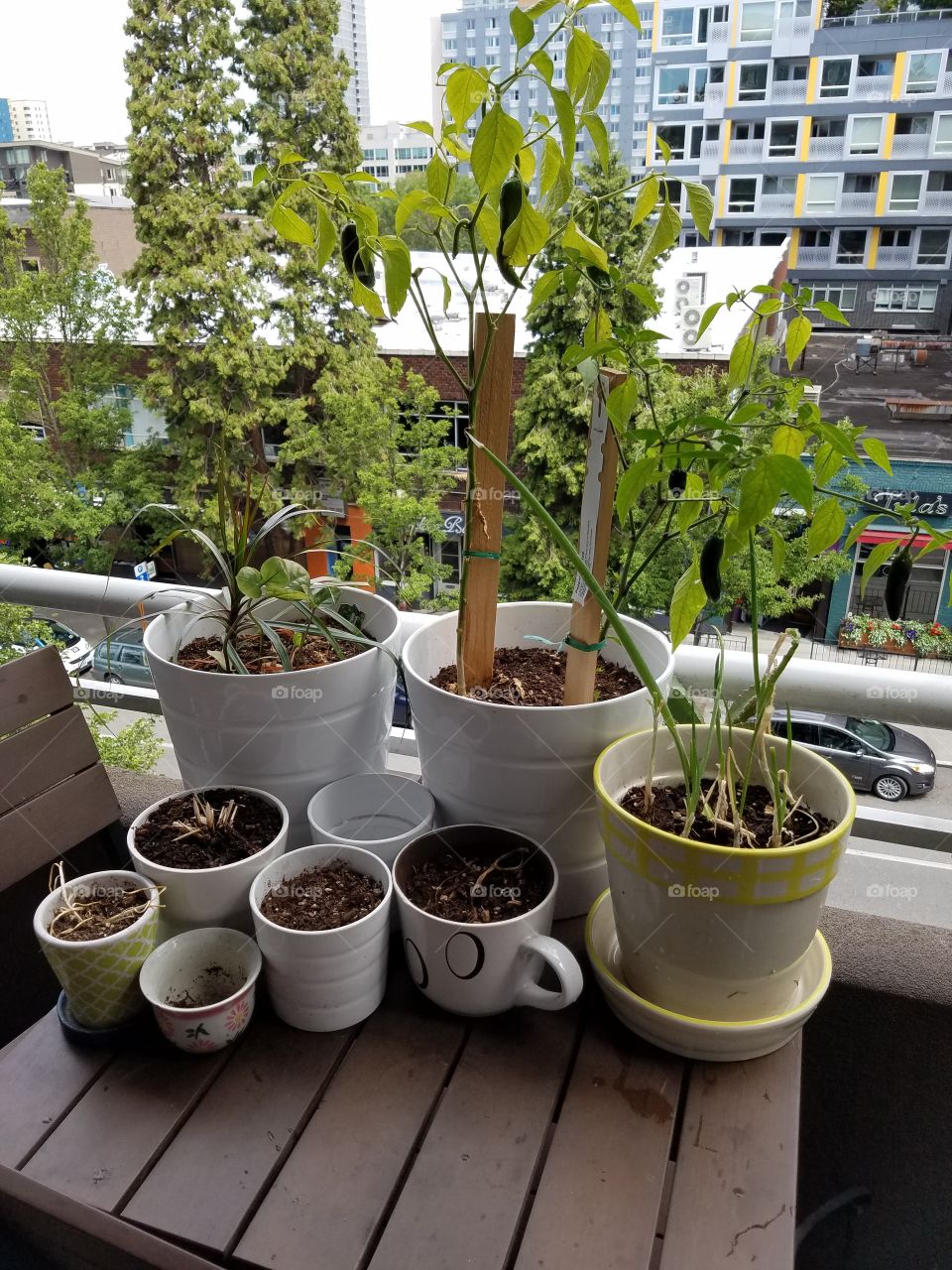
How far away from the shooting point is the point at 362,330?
14.0 ft

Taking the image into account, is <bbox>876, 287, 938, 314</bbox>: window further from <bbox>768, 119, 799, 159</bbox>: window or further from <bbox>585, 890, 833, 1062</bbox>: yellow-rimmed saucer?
<bbox>585, 890, 833, 1062</bbox>: yellow-rimmed saucer

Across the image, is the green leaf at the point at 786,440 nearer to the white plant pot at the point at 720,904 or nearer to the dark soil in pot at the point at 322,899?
the white plant pot at the point at 720,904

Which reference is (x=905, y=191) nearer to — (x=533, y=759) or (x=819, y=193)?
(x=819, y=193)

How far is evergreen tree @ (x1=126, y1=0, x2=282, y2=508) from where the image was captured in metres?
4.79

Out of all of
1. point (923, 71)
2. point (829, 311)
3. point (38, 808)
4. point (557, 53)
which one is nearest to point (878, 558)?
point (829, 311)

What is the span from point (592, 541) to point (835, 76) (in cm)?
299

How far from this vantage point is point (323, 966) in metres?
0.73

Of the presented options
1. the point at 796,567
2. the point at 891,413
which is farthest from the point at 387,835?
the point at 891,413

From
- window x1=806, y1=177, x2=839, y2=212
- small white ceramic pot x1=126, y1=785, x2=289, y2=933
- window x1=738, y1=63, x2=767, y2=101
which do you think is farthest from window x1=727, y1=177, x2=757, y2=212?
small white ceramic pot x1=126, y1=785, x2=289, y2=933

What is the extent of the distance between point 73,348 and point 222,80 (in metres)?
2.50

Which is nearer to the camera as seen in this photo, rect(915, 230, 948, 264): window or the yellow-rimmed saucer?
the yellow-rimmed saucer

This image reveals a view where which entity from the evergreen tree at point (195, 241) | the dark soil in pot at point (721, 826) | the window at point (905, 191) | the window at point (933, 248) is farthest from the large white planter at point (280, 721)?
the evergreen tree at point (195, 241)

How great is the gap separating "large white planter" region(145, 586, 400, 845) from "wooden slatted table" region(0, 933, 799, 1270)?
276mm

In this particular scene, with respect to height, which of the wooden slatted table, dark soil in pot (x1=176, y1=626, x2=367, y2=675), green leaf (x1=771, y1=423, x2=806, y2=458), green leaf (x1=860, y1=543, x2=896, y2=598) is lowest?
the wooden slatted table
